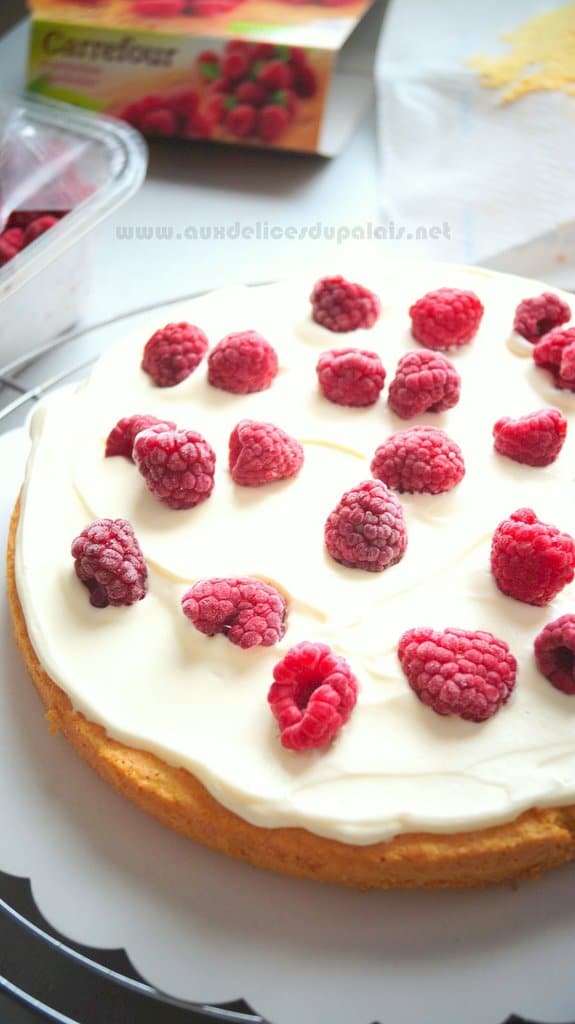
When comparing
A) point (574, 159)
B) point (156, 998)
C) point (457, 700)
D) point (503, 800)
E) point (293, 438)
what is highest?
point (574, 159)

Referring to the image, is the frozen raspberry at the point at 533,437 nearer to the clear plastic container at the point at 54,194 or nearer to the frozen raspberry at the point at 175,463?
the frozen raspberry at the point at 175,463

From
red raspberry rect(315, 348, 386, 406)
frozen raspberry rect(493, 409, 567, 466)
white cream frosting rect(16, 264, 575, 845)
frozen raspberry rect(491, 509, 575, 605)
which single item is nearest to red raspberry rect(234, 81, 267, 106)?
white cream frosting rect(16, 264, 575, 845)

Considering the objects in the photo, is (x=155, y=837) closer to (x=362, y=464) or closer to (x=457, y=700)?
(x=457, y=700)

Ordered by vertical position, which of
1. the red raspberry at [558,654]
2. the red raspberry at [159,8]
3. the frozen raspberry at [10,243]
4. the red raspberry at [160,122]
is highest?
the red raspberry at [159,8]

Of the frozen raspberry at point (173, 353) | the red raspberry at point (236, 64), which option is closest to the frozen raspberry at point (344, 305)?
the frozen raspberry at point (173, 353)

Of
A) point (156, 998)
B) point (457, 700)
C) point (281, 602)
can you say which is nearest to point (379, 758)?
point (457, 700)

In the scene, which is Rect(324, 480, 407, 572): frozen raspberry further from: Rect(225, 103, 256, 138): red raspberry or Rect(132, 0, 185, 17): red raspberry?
Rect(132, 0, 185, 17): red raspberry

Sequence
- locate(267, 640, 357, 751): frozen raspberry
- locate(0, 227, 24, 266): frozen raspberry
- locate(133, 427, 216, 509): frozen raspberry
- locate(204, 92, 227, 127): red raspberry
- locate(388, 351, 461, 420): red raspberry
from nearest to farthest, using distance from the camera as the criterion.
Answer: locate(267, 640, 357, 751): frozen raspberry → locate(133, 427, 216, 509): frozen raspberry → locate(388, 351, 461, 420): red raspberry → locate(0, 227, 24, 266): frozen raspberry → locate(204, 92, 227, 127): red raspberry
